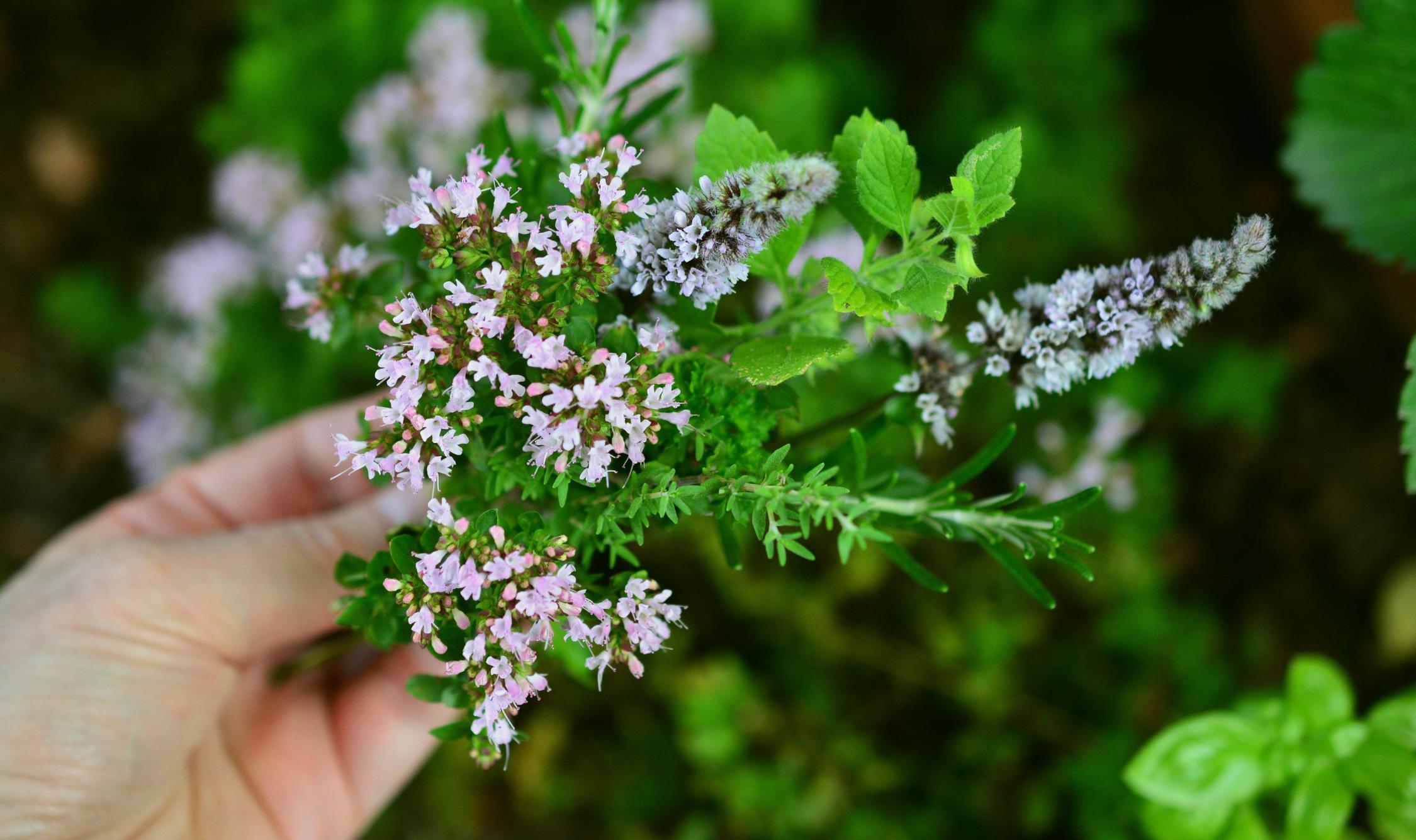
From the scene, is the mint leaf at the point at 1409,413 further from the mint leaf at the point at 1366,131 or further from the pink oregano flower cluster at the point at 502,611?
the pink oregano flower cluster at the point at 502,611

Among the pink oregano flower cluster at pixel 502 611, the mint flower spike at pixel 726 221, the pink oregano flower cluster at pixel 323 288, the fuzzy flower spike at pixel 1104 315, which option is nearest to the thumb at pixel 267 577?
the pink oregano flower cluster at pixel 323 288

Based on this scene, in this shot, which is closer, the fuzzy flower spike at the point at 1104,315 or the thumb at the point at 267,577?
the fuzzy flower spike at the point at 1104,315

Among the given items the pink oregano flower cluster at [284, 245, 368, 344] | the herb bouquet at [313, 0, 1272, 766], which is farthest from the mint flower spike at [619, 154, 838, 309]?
the pink oregano flower cluster at [284, 245, 368, 344]

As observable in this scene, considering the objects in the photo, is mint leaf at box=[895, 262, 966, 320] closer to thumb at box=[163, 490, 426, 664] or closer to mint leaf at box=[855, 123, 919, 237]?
mint leaf at box=[855, 123, 919, 237]

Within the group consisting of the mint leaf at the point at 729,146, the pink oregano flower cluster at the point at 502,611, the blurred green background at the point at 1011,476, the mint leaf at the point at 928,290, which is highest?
the mint leaf at the point at 729,146

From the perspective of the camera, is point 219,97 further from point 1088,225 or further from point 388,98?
point 1088,225

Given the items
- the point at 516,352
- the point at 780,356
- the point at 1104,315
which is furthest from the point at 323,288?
the point at 1104,315

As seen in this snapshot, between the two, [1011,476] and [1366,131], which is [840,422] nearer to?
[1366,131]
